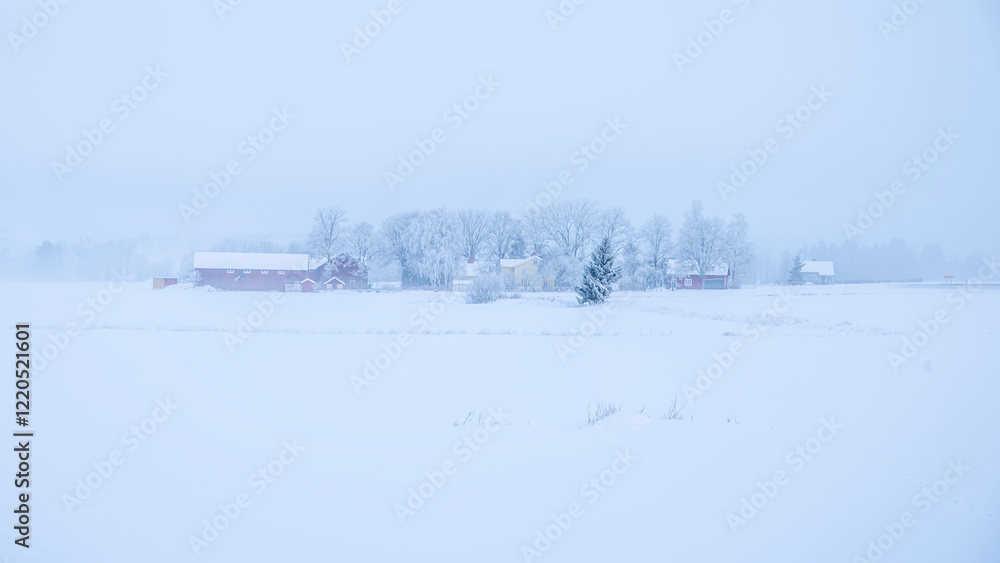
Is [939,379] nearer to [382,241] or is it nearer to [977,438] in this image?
[977,438]

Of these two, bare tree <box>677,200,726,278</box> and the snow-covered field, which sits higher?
bare tree <box>677,200,726,278</box>

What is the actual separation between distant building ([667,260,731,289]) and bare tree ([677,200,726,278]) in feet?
1.36

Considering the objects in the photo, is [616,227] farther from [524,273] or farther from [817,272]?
[817,272]

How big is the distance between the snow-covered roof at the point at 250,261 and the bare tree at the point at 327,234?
5.24 ft

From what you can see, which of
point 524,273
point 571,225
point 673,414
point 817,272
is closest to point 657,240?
point 571,225

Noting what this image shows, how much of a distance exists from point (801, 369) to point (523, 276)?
151 ft

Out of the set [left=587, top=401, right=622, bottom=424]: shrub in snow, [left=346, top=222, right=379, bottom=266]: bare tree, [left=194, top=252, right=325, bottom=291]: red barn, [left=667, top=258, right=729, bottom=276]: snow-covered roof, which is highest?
[left=346, top=222, right=379, bottom=266]: bare tree

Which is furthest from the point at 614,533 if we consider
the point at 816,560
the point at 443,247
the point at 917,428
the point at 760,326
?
the point at 443,247

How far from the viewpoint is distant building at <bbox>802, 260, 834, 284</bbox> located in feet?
239

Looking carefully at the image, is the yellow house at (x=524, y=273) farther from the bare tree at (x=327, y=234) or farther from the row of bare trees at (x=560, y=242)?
the bare tree at (x=327, y=234)

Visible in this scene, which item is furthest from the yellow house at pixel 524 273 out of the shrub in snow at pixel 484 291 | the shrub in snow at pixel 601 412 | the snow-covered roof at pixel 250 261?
the shrub in snow at pixel 601 412

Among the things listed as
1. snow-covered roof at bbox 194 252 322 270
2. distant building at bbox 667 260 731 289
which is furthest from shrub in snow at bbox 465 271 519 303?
distant building at bbox 667 260 731 289

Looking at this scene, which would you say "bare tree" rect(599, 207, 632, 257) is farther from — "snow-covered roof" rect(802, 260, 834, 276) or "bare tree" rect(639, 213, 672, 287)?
"snow-covered roof" rect(802, 260, 834, 276)

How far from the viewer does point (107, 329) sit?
60.9ft
